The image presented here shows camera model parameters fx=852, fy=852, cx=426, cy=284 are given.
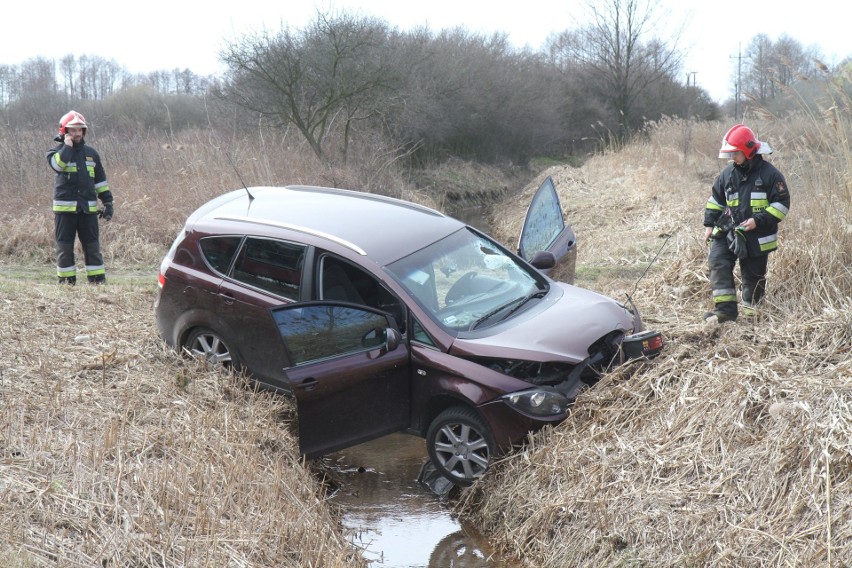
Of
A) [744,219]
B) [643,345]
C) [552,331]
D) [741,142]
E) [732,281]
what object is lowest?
[643,345]

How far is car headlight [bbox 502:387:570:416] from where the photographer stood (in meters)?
5.47

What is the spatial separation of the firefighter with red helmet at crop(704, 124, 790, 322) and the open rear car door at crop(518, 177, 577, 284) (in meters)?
1.38

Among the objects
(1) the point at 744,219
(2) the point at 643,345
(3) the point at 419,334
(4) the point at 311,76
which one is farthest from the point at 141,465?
(4) the point at 311,76

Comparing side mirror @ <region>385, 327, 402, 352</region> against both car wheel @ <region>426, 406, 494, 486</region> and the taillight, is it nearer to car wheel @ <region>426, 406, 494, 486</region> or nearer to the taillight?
car wheel @ <region>426, 406, 494, 486</region>

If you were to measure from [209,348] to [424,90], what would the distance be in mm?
25760

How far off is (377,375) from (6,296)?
5162 mm

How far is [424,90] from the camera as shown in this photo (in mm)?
31484

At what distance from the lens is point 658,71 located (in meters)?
47.2

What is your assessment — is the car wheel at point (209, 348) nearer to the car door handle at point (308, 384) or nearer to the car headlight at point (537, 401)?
the car door handle at point (308, 384)

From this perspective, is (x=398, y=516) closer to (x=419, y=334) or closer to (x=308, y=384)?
(x=308, y=384)

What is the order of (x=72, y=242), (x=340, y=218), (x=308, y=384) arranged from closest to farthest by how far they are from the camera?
(x=308, y=384)
(x=340, y=218)
(x=72, y=242)

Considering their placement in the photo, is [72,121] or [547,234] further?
[72,121]

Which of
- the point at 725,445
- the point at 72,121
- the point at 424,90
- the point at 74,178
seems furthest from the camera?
the point at 424,90

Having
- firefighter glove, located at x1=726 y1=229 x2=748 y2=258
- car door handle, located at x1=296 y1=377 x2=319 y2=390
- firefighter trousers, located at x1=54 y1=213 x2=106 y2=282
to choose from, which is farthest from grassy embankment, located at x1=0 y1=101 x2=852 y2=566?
firefighter trousers, located at x1=54 y1=213 x2=106 y2=282
